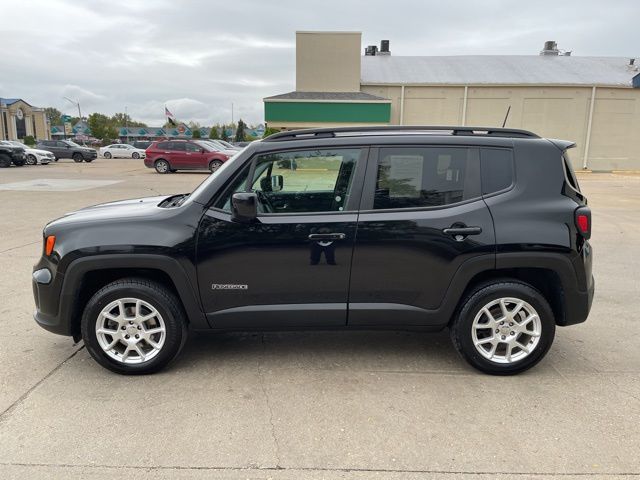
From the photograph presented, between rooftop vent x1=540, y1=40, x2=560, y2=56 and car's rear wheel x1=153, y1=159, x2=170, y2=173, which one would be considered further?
rooftop vent x1=540, y1=40, x2=560, y2=56

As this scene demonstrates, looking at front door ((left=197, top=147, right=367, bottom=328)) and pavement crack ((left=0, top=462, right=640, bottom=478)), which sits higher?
front door ((left=197, top=147, right=367, bottom=328))

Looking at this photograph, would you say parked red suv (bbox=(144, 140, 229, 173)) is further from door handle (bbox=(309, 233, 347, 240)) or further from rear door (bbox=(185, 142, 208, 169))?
door handle (bbox=(309, 233, 347, 240))

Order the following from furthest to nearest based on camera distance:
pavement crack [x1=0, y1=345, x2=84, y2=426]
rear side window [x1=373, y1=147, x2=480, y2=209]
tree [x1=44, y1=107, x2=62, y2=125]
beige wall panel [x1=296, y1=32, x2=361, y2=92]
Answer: tree [x1=44, y1=107, x2=62, y2=125]
beige wall panel [x1=296, y1=32, x2=361, y2=92]
rear side window [x1=373, y1=147, x2=480, y2=209]
pavement crack [x1=0, y1=345, x2=84, y2=426]

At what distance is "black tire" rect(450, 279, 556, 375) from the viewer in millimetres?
3520

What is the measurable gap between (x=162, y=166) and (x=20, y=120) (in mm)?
66611

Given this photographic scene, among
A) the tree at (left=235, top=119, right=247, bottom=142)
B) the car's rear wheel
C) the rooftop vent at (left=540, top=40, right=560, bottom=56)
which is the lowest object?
the car's rear wheel

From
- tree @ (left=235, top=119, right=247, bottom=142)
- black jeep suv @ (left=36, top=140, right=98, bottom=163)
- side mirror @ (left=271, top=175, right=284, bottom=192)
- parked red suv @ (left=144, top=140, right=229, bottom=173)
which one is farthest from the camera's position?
tree @ (left=235, top=119, right=247, bottom=142)

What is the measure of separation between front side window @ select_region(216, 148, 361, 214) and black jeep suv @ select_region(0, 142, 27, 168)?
29173 millimetres

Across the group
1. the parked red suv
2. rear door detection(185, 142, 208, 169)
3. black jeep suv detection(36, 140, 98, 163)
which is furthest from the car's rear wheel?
black jeep suv detection(36, 140, 98, 163)

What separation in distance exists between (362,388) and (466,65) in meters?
36.7

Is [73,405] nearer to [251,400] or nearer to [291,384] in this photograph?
[251,400]

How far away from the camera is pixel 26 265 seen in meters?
6.58

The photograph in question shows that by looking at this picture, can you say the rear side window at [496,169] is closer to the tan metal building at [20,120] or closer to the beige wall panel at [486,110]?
the beige wall panel at [486,110]

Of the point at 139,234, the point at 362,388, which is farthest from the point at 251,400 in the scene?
the point at 139,234
